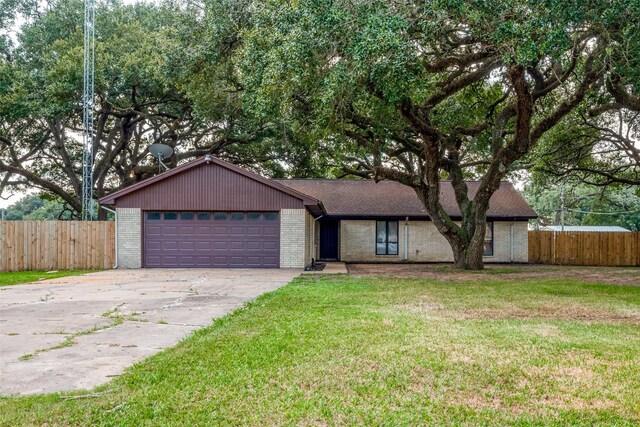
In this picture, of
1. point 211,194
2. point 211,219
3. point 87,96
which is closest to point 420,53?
point 211,194

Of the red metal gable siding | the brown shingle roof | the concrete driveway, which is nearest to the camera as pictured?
the concrete driveway

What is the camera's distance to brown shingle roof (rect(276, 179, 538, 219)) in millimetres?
23609

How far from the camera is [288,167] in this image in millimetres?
28531

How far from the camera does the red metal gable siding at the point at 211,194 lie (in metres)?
18.2

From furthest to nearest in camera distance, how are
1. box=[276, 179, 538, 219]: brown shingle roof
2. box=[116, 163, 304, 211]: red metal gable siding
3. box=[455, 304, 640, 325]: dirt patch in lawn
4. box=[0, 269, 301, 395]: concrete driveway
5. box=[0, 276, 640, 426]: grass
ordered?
box=[276, 179, 538, 219]: brown shingle roof → box=[116, 163, 304, 211]: red metal gable siding → box=[455, 304, 640, 325]: dirt patch in lawn → box=[0, 269, 301, 395]: concrete driveway → box=[0, 276, 640, 426]: grass

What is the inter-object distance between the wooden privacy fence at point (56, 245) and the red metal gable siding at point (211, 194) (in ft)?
4.73

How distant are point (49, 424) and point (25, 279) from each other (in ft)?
41.3

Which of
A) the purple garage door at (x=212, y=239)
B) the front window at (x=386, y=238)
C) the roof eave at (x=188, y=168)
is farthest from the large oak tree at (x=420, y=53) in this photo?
the front window at (x=386, y=238)

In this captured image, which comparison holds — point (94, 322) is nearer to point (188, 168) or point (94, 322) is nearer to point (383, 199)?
point (188, 168)

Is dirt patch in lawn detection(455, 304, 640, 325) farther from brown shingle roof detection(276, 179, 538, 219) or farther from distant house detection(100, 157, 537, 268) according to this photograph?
brown shingle roof detection(276, 179, 538, 219)

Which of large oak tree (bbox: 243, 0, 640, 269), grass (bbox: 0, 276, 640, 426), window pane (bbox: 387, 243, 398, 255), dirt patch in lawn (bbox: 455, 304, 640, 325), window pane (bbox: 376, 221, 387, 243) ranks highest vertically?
large oak tree (bbox: 243, 0, 640, 269)

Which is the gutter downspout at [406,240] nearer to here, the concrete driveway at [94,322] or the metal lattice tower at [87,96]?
the concrete driveway at [94,322]

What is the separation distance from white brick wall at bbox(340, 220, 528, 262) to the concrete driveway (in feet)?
35.4

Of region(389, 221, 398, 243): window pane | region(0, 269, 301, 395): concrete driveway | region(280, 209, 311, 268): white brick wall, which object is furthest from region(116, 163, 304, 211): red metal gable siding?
region(389, 221, 398, 243): window pane
